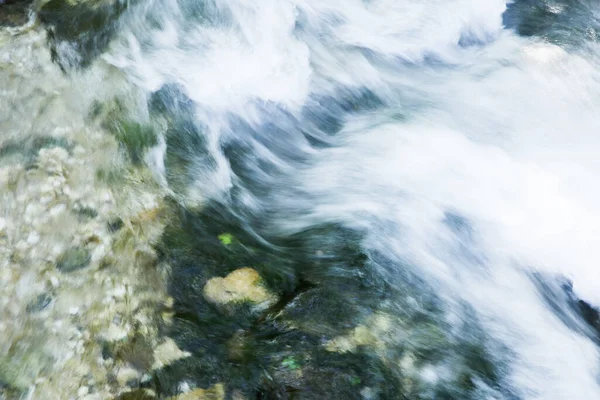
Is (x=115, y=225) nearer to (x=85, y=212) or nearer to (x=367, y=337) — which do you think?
(x=85, y=212)

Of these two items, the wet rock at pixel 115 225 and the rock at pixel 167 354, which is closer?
the rock at pixel 167 354

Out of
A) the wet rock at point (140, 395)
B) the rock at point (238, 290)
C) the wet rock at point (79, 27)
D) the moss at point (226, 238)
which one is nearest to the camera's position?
the wet rock at point (140, 395)

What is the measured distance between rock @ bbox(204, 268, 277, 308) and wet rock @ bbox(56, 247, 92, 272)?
95 centimetres

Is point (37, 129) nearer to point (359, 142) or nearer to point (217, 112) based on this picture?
point (217, 112)

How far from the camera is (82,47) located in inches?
215

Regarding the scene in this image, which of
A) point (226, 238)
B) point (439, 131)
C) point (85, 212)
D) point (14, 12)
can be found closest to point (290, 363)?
point (226, 238)

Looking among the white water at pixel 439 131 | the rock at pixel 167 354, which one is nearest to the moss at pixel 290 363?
the rock at pixel 167 354

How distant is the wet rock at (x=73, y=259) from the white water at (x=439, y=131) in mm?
1191

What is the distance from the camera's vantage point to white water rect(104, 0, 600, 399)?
4344mm

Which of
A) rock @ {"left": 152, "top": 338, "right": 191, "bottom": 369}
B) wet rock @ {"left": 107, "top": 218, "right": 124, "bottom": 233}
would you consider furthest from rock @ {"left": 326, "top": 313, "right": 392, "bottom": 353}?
wet rock @ {"left": 107, "top": 218, "right": 124, "bottom": 233}

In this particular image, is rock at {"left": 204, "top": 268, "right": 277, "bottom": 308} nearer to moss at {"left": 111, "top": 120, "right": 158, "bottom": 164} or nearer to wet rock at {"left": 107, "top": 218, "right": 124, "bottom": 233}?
wet rock at {"left": 107, "top": 218, "right": 124, "bottom": 233}

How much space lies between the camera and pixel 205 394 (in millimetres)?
3443

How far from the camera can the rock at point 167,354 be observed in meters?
3.56

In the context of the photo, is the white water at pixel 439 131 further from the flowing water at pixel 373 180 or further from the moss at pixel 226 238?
the moss at pixel 226 238
